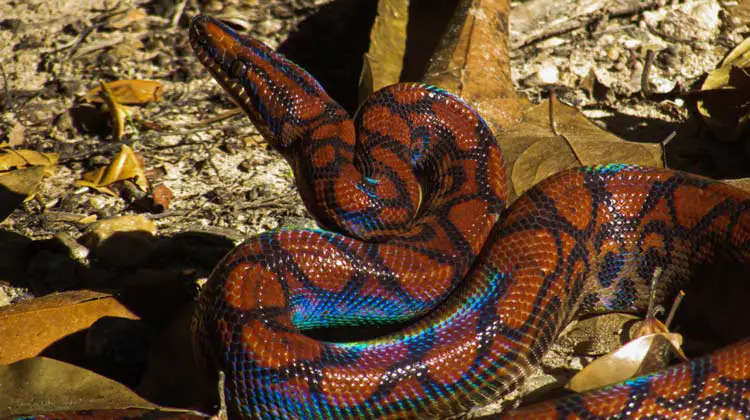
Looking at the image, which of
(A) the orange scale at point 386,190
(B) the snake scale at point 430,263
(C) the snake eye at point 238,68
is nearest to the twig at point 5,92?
(B) the snake scale at point 430,263

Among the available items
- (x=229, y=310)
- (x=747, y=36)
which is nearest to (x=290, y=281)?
(x=229, y=310)

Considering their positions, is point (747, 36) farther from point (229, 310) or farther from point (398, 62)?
point (229, 310)

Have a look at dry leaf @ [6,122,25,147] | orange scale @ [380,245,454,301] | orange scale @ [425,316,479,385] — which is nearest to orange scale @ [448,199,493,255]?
orange scale @ [380,245,454,301]

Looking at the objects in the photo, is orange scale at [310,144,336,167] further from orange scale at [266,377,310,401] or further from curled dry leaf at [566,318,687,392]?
curled dry leaf at [566,318,687,392]

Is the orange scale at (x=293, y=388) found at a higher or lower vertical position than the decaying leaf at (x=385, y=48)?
lower

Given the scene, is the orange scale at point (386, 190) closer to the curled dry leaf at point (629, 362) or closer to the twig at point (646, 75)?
the curled dry leaf at point (629, 362)

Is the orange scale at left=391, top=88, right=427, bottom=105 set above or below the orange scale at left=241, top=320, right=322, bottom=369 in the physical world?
above

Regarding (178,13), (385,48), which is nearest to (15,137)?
(178,13)
